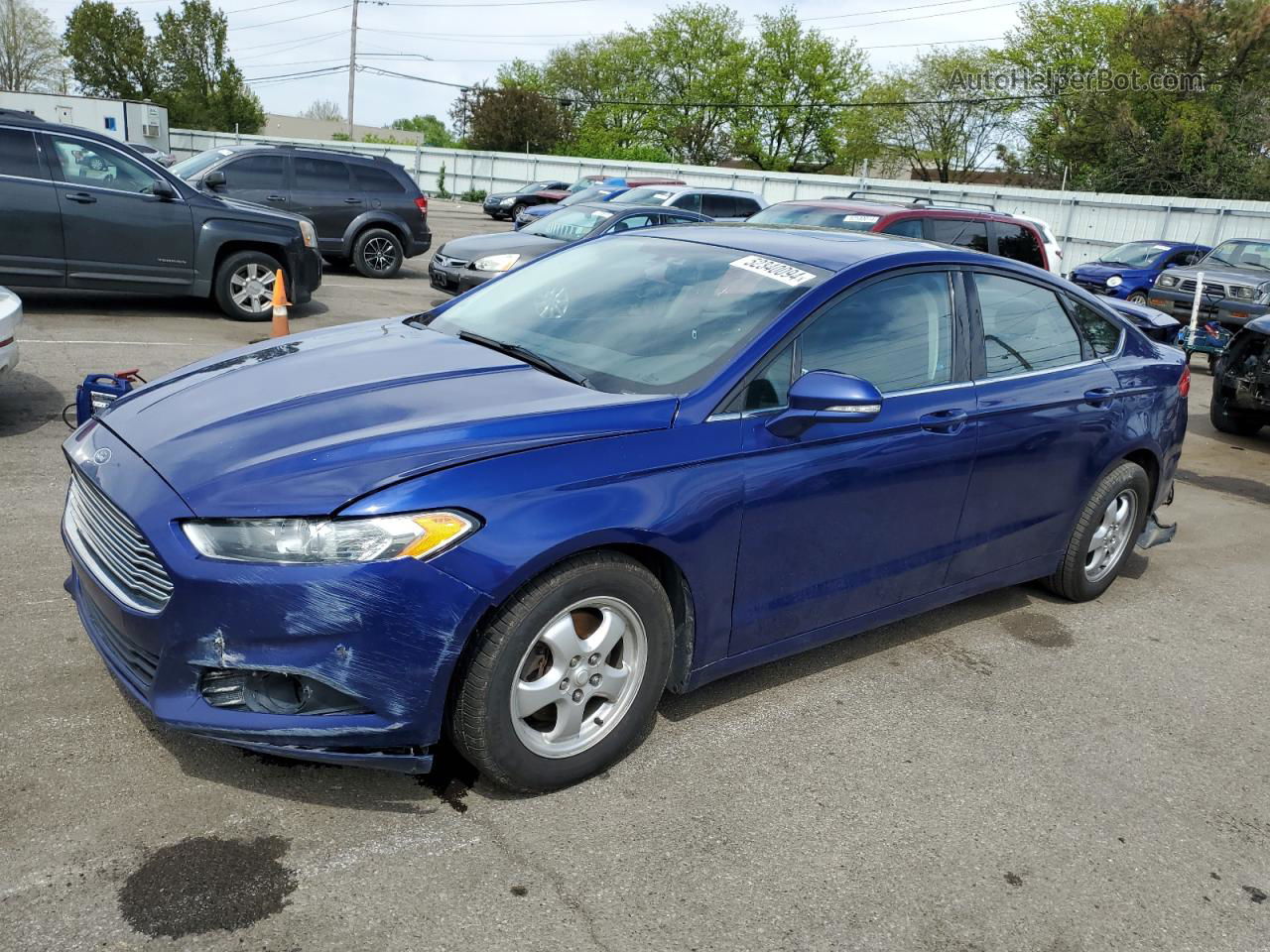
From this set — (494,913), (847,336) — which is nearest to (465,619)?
(494,913)

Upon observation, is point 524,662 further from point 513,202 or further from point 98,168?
point 513,202

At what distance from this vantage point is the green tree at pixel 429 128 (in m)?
106

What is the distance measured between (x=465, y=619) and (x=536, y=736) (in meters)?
0.51

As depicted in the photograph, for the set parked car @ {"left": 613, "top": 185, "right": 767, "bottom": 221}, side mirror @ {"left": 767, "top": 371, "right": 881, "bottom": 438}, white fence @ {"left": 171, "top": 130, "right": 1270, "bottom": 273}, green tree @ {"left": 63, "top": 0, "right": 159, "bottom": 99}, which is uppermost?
green tree @ {"left": 63, "top": 0, "right": 159, "bottom": 99}

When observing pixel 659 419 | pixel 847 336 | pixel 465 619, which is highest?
pixel 847 336

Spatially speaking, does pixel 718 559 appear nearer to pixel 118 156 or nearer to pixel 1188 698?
pixel 1188 698

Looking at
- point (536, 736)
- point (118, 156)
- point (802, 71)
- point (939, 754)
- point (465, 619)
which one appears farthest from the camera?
point (802, 71)

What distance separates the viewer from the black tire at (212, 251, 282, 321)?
35.7ft

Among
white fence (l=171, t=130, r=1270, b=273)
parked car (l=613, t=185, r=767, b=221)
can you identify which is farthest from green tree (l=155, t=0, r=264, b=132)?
parked car (l=613, t=185, r=767, b=221)

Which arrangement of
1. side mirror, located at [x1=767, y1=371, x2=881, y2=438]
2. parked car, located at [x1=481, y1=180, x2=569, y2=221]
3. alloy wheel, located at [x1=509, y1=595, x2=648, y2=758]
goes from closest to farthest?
alloy wheel, located at [x1=509, y1=595, x2=648, y2=758] → side mirror, located at [x1=767, y1=371, x2=881, y2=438] → parked car, located at [x1=481, y1=180, x2=569, y2=221]

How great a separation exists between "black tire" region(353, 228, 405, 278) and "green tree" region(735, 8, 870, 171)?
6694 centimetres

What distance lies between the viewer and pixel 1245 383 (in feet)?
31.3

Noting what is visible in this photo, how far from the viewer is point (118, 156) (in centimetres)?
1016

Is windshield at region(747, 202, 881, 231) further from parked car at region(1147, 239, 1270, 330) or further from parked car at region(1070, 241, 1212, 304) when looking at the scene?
parked car at region(1070, 241, 1212, 304)
